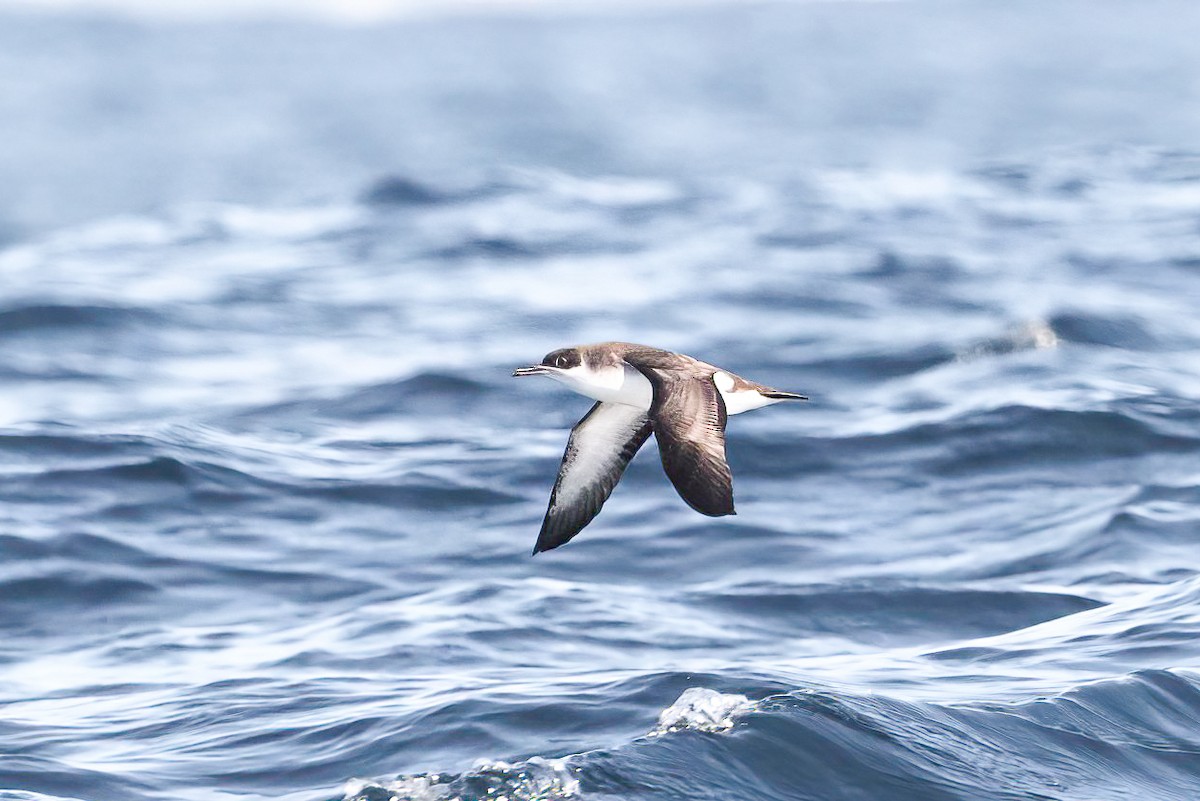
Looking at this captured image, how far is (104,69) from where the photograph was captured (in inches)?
3063

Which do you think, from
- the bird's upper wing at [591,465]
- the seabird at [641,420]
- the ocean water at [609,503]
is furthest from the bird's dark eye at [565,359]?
the ocean water at [609,503]

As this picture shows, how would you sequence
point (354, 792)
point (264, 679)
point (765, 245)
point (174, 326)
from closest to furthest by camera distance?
1. point (354, 792)
2. point (264, 679)
3. point (174, 326)
4. point (765, 245)

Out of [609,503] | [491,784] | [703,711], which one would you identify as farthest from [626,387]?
[609,503]

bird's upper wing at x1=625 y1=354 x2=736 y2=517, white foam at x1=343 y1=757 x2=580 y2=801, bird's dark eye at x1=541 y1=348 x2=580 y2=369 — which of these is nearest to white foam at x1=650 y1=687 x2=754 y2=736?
white foam at x1=343 y1=757 x2=580 y2=801

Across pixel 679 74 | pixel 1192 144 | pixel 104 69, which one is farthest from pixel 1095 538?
pixel 104 69

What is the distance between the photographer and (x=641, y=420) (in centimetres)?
799

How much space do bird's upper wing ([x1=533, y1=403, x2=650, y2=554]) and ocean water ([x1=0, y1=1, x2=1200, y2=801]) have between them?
1.60 metres

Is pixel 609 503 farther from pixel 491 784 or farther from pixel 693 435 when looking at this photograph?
pixel 693 435

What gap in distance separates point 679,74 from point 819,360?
5181 centimetres

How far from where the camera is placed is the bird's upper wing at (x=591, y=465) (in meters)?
7.60

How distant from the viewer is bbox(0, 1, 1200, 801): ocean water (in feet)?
31.0

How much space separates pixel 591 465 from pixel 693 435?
1676mm

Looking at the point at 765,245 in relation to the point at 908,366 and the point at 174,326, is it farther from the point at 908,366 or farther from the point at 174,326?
the point at 174,326

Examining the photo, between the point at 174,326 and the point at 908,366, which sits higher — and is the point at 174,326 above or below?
above
